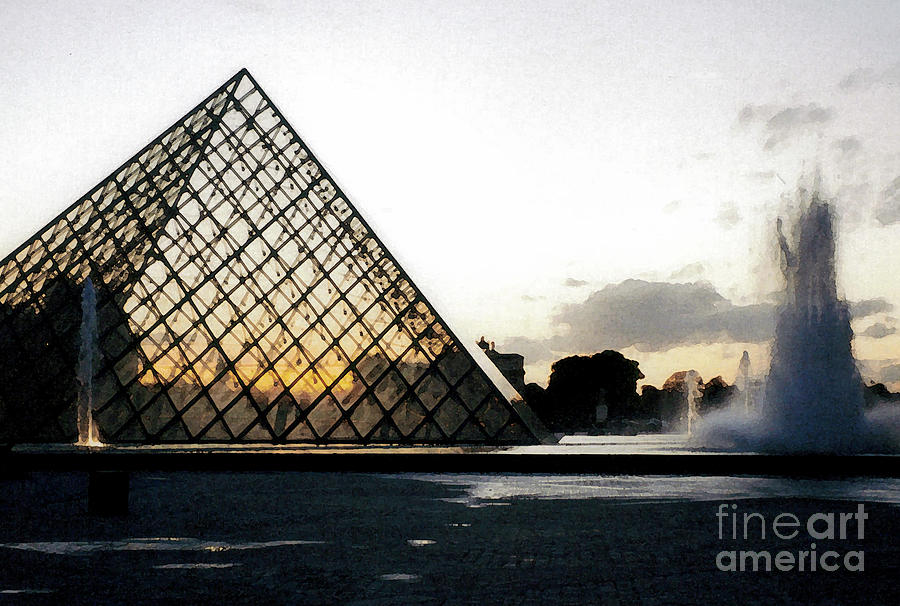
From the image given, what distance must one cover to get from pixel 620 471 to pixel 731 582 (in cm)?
683

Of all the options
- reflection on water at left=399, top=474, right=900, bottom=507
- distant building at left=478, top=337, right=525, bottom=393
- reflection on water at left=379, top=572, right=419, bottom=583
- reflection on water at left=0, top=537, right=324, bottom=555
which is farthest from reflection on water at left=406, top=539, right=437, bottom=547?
distant building at left=478, top=337, right=525, bottom=393

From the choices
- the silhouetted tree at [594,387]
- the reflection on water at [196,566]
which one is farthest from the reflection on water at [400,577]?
the silhouetted tree at [594,387]

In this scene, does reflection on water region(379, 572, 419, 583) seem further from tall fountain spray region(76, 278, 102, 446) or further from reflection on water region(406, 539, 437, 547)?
tall fountain spray region(76, 278, 102, 446)

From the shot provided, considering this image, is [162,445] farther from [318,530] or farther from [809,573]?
[809,573]

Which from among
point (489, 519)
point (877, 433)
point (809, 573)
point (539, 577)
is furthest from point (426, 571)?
point (877, 433)

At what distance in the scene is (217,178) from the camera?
83.9ft

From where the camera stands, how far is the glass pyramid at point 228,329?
22.2m

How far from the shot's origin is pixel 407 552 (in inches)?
268

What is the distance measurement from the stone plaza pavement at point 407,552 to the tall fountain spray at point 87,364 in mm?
11795

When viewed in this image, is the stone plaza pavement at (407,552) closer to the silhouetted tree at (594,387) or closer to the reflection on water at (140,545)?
the reflection on water at (140,545)

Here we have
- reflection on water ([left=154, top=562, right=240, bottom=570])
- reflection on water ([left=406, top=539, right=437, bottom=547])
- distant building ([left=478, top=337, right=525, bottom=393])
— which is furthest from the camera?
distant building ([left=478, top=337, right=525, bottom=393])

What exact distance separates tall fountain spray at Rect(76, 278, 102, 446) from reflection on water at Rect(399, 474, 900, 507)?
35.1 ft

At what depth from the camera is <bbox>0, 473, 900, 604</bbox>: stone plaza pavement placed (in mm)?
5277

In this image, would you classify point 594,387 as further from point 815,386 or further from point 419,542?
point 419,542
